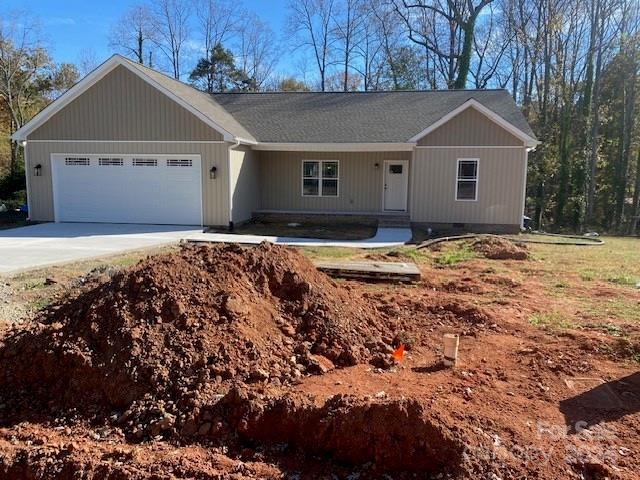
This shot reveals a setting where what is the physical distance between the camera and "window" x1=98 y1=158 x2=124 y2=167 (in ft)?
52.4

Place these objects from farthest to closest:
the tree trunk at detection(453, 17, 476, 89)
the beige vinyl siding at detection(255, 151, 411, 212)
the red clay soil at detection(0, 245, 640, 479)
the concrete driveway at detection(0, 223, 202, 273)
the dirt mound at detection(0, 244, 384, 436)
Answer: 1. the tree trunk at detection(453, 17, 476, 89)
2. the beige vinyl siding at detection(255, 151, 411, 212)
3. the concrete driveway at detection(0, 223, 202, 273)
4. the dirt mound at detection(0, 244, 384, 436)
5. the red clay soil at detection(0, 245, 640, 479)

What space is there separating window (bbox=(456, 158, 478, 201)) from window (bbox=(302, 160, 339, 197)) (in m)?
4.30

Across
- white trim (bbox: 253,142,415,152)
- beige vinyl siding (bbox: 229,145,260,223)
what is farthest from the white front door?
beige vinyl siding (bbox: 229,145,260,223)

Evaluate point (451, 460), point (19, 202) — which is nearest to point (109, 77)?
point (19, 202)

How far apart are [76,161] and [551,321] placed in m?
15.1

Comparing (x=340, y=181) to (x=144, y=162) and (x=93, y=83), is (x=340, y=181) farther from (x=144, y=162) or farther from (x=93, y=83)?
(x=93, y=83)

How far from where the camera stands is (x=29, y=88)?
2934 centimetres

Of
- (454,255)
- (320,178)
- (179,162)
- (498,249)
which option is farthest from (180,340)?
(320,178)

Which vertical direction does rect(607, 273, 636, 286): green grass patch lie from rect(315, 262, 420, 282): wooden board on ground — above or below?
below

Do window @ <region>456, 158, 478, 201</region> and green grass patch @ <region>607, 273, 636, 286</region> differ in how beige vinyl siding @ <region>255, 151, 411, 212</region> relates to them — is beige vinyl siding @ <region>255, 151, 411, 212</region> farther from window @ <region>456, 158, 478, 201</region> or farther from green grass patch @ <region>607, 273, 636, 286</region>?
green grass patch @ <region>607, 273, 636, 286</region>

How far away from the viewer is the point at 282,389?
13.2 ft

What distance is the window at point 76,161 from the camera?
1611cm

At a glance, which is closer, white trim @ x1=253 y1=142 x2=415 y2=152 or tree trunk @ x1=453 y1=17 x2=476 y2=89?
white trim @ x1=253 y1=142 x2=415 y2=152

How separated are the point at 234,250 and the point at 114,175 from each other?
11752 mm
